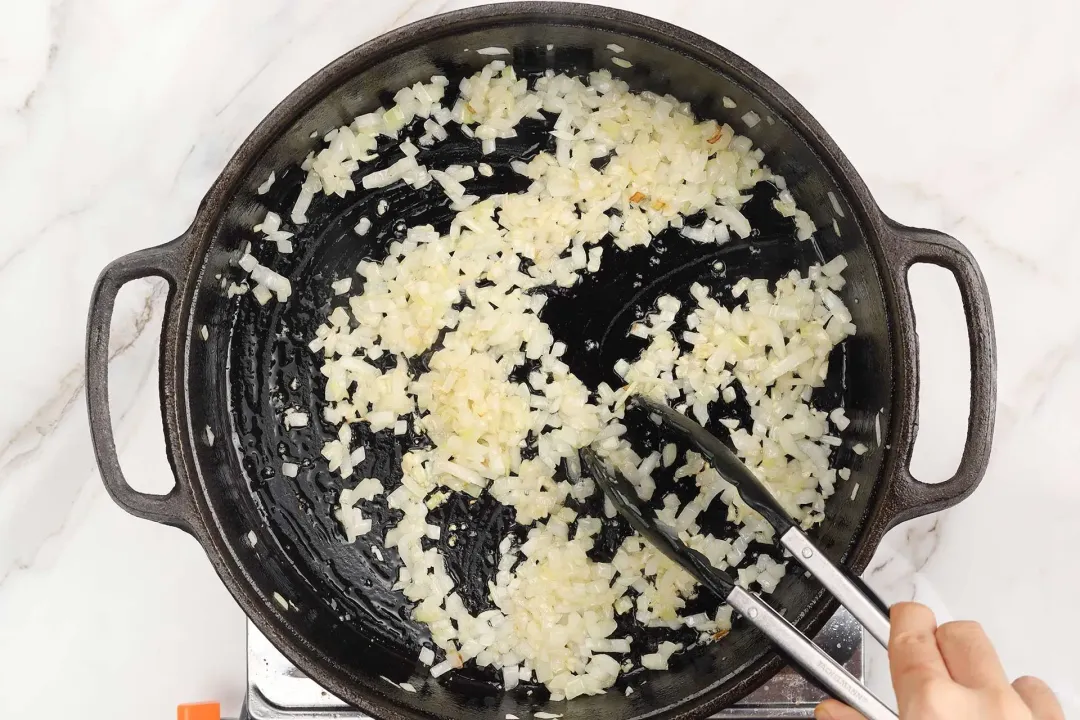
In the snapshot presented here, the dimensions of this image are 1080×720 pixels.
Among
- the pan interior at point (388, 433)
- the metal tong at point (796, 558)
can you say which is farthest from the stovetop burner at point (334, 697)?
the metal tong at point (796, 558)

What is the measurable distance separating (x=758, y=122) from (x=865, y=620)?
649 mm

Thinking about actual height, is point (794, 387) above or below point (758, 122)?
below

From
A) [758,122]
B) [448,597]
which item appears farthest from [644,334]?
[448,597]

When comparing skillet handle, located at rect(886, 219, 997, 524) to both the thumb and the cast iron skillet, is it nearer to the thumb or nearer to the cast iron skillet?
the cast iron skillet

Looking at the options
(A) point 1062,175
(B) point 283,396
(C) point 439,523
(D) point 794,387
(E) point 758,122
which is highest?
(A) point 1062,175

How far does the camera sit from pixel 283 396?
3.85ft

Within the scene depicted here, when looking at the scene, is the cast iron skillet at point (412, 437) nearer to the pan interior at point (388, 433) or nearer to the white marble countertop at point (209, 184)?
the pan interior at point (388, 433)

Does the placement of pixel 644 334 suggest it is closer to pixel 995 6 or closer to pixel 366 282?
pixel 366 282

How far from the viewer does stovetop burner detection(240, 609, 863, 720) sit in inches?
43.2

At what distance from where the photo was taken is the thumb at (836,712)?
75 cm

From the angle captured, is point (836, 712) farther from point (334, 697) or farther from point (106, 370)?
point (106, 370)

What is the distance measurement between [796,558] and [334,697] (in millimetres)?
676

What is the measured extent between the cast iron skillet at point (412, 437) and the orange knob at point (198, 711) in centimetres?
19

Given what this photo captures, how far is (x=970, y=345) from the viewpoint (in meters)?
0.90
